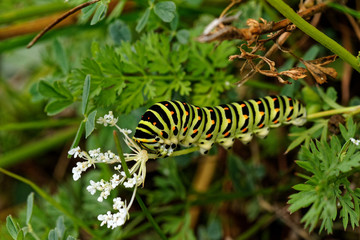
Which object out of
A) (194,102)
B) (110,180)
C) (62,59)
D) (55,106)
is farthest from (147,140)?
(62,59)

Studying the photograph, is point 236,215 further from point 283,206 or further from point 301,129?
point 301,129

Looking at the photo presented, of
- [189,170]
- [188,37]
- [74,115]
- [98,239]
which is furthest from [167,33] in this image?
[74,115]

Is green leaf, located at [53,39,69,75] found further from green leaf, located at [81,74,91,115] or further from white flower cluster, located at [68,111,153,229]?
white flower cluster, located at [68,111,153,229]

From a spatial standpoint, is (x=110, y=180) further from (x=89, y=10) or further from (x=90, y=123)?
(x=89, y=10)

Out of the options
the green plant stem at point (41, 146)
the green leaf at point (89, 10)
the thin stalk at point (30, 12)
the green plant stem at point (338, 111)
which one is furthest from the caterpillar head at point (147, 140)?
the green plant stem at point (41, 146)

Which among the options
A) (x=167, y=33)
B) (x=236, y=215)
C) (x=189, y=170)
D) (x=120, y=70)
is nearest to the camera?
(x=120, y=70)

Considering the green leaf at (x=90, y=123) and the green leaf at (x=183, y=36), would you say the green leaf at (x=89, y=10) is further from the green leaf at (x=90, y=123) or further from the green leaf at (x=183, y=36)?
the green leaf at (x=183, y=36)

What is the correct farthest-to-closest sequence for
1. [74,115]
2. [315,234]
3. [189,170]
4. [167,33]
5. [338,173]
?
[74,115]
[189,170]
[315,234]
[167,33]
[338,173]

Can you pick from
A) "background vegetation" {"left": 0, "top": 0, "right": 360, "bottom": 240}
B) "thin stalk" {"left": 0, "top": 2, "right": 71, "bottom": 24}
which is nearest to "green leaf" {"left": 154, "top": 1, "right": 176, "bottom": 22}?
"background vegetation" {"left": 0, "top": 0, "right": 360, "bottom": 240}
